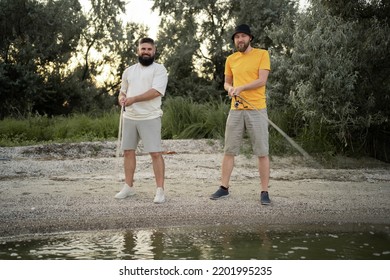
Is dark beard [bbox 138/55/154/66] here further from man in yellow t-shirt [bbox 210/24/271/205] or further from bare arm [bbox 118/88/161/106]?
man in yellow t-shirt [bbox 210/24/271/205]

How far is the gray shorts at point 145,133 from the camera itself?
6.36 metres

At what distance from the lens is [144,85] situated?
633 cm

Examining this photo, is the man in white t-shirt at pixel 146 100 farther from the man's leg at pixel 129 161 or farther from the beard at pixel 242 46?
the beard at pixel 242 46

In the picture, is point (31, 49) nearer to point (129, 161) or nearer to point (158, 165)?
point (129, 161)

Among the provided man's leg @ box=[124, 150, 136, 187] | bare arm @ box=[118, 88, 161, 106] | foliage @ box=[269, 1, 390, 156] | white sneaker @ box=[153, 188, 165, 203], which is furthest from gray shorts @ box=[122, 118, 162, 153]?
foliage @ box=[269, 1, 390, 156]

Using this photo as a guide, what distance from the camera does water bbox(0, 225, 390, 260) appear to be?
15.8ft

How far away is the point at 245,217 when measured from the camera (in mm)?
5996

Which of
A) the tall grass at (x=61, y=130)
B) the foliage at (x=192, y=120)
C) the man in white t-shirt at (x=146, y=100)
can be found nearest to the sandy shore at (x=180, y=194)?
the man in white t-shirt at (x=146, y=100)

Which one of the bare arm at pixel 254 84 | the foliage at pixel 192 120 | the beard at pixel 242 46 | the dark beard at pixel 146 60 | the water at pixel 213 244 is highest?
the beard at pixel 242 46

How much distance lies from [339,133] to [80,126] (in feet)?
22.0

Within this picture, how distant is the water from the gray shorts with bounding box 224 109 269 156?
1.02 metres

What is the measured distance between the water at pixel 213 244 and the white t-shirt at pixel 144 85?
1.40 metres

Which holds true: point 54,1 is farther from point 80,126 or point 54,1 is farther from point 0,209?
point 0,209
